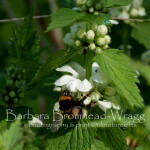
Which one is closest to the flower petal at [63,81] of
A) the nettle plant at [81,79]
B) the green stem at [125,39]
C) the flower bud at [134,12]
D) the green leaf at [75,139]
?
the nettle plant at [81,79]

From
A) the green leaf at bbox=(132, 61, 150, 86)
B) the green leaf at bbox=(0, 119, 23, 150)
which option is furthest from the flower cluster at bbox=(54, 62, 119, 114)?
the green leaf at bbox=(132, 61, 150, 86)

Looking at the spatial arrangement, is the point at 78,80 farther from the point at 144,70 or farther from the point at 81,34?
the point at 144,70

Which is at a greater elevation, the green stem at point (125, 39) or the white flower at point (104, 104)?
the green stem at point (125, 39)

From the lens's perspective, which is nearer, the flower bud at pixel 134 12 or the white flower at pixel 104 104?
the white flower at pixel 104 104

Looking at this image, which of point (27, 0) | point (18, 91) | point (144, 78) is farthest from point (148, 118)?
point (27, 0)

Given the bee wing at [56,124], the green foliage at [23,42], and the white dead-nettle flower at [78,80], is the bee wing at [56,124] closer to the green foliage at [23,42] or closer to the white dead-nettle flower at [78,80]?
the white dead-nettle flower at [78,80]

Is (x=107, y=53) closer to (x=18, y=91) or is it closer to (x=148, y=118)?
(x=148, y=118)

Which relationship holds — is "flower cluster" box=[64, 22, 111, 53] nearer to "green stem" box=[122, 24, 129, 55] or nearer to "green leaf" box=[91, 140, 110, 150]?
"green leaf" box=[91, 140, 110, 150]
